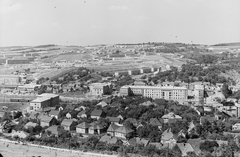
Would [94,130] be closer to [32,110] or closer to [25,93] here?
[32,110]

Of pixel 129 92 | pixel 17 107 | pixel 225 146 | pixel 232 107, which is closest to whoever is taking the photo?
pixel 225 146

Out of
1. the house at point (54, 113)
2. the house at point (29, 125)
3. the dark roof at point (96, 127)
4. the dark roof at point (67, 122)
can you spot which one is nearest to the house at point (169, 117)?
the dark roof at point (96, 127)

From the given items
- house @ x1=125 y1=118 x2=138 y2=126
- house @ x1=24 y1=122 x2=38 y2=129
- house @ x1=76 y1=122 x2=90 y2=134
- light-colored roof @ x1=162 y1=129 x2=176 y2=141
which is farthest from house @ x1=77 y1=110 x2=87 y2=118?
light-colored roof @ x1=162 y1=129 x2=176 y2=141

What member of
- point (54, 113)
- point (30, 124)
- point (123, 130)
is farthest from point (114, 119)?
point (30, 124)

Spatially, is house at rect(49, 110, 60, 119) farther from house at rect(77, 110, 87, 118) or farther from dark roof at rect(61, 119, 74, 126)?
dark roof at rect(61, 119, 74, 126)

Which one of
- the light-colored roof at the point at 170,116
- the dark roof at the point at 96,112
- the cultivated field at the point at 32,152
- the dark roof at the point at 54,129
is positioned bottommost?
the cultivated field at the point at 32,152

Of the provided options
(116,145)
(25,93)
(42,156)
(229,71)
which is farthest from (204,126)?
(229,71)

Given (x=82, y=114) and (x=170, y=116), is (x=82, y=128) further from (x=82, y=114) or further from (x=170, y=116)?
(x=170, y=116)

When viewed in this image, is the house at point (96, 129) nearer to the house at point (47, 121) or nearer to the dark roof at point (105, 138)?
the dark roof at point (105, 138)
